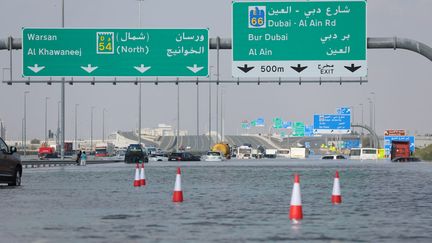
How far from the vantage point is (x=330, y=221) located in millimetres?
18516

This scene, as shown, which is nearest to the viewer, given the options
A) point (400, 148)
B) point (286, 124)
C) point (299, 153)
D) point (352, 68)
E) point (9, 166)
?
point (9, 166)

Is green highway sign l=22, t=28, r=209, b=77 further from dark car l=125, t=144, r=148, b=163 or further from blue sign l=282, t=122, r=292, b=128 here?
blue sign l=282, t=122, r=292, b=128

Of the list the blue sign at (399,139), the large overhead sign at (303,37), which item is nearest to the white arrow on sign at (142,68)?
the large overhead sign at (303,37)

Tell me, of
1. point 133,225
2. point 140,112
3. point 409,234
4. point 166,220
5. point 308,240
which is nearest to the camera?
point 308,240

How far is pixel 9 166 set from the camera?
3456cm

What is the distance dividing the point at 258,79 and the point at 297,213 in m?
31.6

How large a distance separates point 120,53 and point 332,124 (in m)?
89.1

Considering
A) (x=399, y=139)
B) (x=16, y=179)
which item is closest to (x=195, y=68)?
(x=16, y=179)

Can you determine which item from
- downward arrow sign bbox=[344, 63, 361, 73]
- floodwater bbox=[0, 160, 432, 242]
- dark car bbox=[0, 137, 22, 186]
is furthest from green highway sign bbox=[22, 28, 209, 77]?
floodwater bbox=[0, 160, 432, 242]

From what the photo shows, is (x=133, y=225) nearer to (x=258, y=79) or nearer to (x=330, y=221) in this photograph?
(x=330, y=221)

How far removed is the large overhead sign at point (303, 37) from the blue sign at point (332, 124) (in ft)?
290

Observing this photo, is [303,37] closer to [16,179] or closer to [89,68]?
[89,68]

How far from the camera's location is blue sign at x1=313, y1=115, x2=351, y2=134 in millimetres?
137375

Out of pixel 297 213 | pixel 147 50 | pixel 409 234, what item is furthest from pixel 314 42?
pixel 409 234
